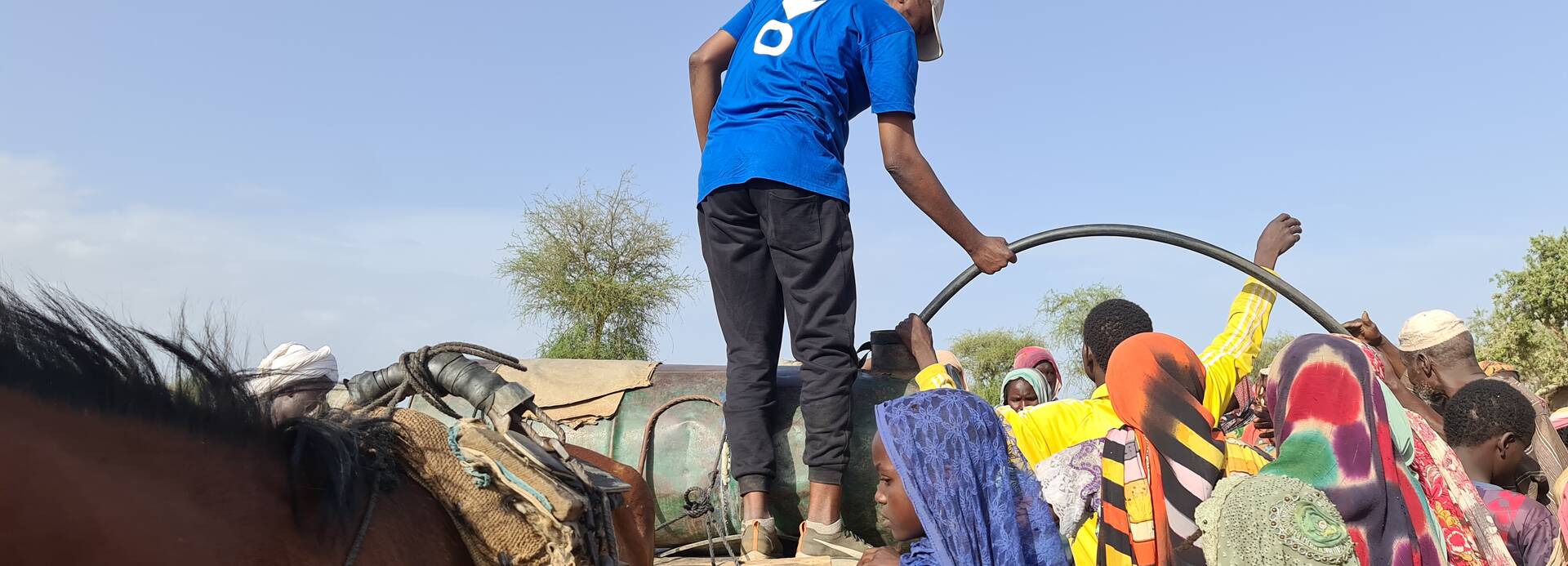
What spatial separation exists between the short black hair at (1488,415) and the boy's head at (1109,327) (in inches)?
54.3

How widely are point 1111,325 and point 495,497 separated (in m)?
2.72

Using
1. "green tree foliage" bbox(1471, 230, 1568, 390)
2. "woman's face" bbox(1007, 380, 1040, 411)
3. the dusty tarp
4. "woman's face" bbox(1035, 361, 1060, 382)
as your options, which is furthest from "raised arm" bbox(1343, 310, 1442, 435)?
"green tree foliage" bbox(1471, 230, 1568, 390)

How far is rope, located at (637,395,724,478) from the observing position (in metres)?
4.27

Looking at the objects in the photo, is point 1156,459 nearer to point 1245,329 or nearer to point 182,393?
point 1245,329

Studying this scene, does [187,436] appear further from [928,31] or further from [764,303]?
[928,31]

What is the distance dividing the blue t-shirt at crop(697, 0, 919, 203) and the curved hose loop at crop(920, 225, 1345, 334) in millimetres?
805

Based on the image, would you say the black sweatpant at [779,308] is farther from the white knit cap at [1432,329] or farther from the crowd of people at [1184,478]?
the white knit cap at [1432,329]

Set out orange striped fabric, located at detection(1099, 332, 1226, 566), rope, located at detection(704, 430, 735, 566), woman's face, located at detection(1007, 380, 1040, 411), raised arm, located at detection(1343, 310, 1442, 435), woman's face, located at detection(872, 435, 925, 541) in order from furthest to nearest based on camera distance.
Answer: woman's face, located at detection(1007, 380, 1040, 411), raised arm, located at detection(1343, 310, 1442, 435), rope, located at detection(704, 430, 735, 566), orange striped fabric, located at detection(1099, 332, 1226, 566), woman's face, located at detection(872, 435, 925, 541)

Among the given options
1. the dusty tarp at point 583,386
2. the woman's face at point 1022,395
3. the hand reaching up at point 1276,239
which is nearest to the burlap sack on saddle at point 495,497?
the dusty tarp at point 583,386

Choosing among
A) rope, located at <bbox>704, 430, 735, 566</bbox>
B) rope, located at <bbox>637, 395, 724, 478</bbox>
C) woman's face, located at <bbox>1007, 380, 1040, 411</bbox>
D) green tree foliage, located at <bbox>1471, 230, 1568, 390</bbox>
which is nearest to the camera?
rope, located at <bbox>704, 430, 735, 566</bbox>

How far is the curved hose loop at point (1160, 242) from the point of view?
443 cm

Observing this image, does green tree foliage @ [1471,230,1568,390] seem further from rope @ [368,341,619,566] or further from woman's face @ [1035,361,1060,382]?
rope @ [368,341,619,566]

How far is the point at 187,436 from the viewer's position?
Answer: 1.91 meters

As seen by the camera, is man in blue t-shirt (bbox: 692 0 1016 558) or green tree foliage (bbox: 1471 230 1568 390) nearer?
man in blue t-shirt (bbox: 692 0 1016 558)
